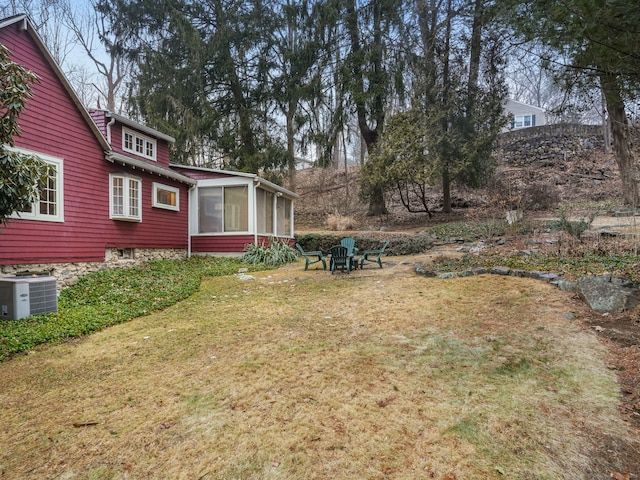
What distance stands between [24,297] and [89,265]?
9.47ft

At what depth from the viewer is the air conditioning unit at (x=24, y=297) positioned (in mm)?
5309

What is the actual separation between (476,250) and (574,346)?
558cm

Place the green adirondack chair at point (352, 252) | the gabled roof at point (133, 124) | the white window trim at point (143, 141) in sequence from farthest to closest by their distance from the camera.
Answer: the white window trim at point (143, 141) < the gabled roof at point (133, 124) < the green adirondack chair at point (352, 252)

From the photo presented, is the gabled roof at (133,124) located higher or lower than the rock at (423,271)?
higher

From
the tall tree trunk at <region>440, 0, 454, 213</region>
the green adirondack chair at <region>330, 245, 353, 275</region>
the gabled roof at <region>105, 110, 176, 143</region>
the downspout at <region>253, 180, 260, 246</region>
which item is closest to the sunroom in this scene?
the downspout at <region>253, 180, 260, 246</region>

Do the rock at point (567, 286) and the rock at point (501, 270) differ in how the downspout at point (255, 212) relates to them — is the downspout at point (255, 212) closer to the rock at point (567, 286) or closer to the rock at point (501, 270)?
the rock at point (501, 270)

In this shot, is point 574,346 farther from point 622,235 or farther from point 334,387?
point 622,235

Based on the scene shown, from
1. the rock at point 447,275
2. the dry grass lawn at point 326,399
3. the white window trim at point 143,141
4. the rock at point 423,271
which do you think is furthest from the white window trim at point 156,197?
the rock at point 447,275

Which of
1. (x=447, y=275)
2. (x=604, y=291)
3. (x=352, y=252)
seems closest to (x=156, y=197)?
(x=352, y=252)

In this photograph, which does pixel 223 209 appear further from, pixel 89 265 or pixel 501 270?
pixel 501 270

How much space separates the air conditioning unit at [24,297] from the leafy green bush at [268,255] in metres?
5.85

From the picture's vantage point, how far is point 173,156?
15734 mm

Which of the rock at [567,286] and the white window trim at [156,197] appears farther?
the white window trim at [156,197]

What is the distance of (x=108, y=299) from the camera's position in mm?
6637
